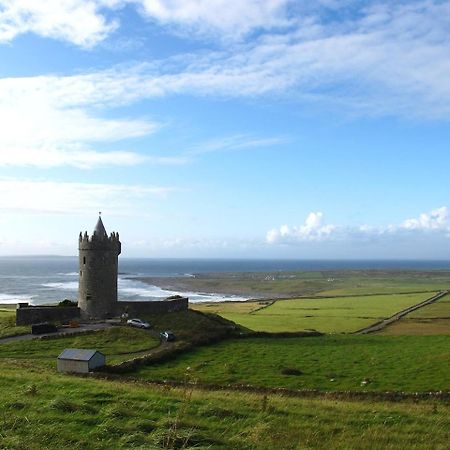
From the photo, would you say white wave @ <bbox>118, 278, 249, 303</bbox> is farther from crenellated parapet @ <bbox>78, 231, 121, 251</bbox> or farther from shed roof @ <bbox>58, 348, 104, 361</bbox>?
shed roof @ <bbox>58, 348, 104, 361</bbox>

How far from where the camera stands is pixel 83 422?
1297 cm

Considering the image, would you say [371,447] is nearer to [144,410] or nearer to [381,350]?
[144,410]

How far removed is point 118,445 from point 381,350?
36.6 meters

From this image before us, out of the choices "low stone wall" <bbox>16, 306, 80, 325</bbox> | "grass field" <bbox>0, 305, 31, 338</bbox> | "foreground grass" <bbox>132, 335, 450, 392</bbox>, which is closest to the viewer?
"foreground grass" <bbox>132, 335, 450, 392</bbox>

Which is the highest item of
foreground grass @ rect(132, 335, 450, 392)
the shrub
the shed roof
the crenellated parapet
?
the crenellated parapet

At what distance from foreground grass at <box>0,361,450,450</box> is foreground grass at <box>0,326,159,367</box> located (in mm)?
20251

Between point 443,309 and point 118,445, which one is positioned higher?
point 118,445

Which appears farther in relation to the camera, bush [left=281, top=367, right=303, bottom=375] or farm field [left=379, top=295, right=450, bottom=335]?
farm field [left=379, top=295, right=450, bottom=335]

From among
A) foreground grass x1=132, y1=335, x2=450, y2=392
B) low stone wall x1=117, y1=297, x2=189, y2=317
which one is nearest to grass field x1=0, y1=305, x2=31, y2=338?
low stone wall x1=117, y1=297, x2=189, y2=317

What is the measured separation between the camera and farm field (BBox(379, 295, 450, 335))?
60.4 meters

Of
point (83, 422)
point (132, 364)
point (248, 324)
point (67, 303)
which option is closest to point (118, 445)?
point (83, 422)

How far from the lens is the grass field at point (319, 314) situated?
211 feet

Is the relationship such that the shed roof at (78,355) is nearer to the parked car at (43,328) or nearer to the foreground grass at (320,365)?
the foreground grass at (320,365)

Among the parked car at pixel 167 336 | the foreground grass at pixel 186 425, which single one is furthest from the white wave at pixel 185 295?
the foreground grass at pixel 186 425
